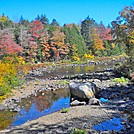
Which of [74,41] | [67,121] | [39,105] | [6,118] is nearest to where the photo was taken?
[67,121]

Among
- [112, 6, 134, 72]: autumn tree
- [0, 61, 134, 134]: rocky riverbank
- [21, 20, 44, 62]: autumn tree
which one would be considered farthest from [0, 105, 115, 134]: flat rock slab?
[21, 20, 44, 62]: autumn tree

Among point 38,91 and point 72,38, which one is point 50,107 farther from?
point 72,38

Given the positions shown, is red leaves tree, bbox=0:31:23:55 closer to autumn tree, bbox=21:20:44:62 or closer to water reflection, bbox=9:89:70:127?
autumn tree, bbox=21:20:44:62

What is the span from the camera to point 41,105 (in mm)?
21484

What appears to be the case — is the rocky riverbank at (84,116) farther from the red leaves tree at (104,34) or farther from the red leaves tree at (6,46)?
the red leaves tree at (104,34)

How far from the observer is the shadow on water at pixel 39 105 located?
1769 centimetres

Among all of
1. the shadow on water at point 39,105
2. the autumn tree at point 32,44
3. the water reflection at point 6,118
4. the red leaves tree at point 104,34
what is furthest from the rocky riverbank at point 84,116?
the red leaves tree at point 104,34

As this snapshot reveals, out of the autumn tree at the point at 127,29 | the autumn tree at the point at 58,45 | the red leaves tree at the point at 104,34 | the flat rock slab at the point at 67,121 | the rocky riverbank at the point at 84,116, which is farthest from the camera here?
the red leaves tree at the point at 104,34

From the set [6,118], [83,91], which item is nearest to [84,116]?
[83,91]

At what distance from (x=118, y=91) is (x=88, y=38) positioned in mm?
62741

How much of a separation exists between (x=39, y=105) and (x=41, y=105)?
0.56 ft

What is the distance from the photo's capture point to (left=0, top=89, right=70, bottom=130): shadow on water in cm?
1769

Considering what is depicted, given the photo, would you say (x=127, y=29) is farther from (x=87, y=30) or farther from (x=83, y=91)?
(x=87, y=30)

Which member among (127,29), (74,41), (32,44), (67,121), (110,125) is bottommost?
(110,125)
